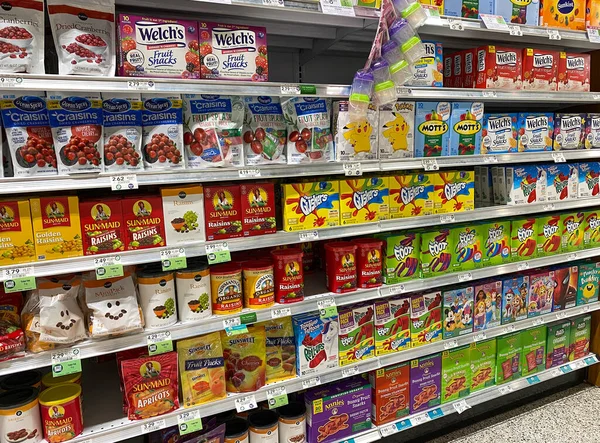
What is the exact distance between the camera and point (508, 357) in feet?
8.93

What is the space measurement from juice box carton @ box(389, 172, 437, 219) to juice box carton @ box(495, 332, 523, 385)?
1.03 meters

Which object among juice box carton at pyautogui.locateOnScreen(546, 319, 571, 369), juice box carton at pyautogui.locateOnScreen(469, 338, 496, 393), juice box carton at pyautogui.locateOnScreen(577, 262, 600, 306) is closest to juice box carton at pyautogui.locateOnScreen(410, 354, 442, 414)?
juice box carton at pyautogui.locateOnScreen(469, 338, 496, 393)

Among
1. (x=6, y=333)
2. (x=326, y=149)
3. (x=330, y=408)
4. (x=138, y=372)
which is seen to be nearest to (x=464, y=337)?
(x=330, y=408)

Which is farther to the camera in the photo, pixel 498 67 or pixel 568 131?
pixel 568 131

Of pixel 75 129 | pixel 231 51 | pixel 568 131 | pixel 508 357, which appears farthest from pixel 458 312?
pixel 75 129

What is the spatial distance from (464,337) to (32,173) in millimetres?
2256

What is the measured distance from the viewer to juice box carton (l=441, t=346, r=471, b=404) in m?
2.52

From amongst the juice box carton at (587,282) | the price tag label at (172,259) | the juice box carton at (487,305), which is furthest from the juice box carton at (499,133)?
the price tag label at (172,259)

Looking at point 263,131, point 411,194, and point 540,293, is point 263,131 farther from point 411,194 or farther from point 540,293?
point 540,293

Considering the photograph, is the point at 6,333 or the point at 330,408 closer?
the point at 6,333

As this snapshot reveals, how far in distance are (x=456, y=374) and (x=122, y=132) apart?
216 cm

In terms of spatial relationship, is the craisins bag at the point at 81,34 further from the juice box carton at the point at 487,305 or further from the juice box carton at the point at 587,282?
the juice box carton at the point at 587,282

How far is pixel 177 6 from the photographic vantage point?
179 centimetres

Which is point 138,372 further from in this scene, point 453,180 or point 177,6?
point 453,180
